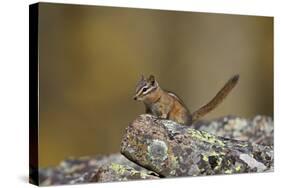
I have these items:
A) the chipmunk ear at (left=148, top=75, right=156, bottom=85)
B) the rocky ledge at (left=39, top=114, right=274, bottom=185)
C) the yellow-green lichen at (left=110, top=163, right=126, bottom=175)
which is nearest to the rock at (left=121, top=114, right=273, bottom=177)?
the rocky ledge at (left=39, top=114, right=274, bottom=185)

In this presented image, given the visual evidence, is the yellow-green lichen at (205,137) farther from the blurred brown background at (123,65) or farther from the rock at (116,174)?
the rock at (116,174)

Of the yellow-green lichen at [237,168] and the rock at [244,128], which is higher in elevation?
the rock at [244,128]

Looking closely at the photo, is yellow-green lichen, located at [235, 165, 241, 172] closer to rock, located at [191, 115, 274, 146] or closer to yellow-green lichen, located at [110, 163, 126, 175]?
rock, located at [191, 115, 274, 146]

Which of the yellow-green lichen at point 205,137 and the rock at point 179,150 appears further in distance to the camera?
the yellow-green lichen at point 205,137

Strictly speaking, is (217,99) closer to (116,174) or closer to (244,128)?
(244,128)

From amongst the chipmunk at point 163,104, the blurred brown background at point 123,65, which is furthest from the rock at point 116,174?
the chipmunk at point 163,104

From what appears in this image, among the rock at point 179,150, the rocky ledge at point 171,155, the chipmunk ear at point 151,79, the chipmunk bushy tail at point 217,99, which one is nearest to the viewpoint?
the rocky ledge at point 171,155
